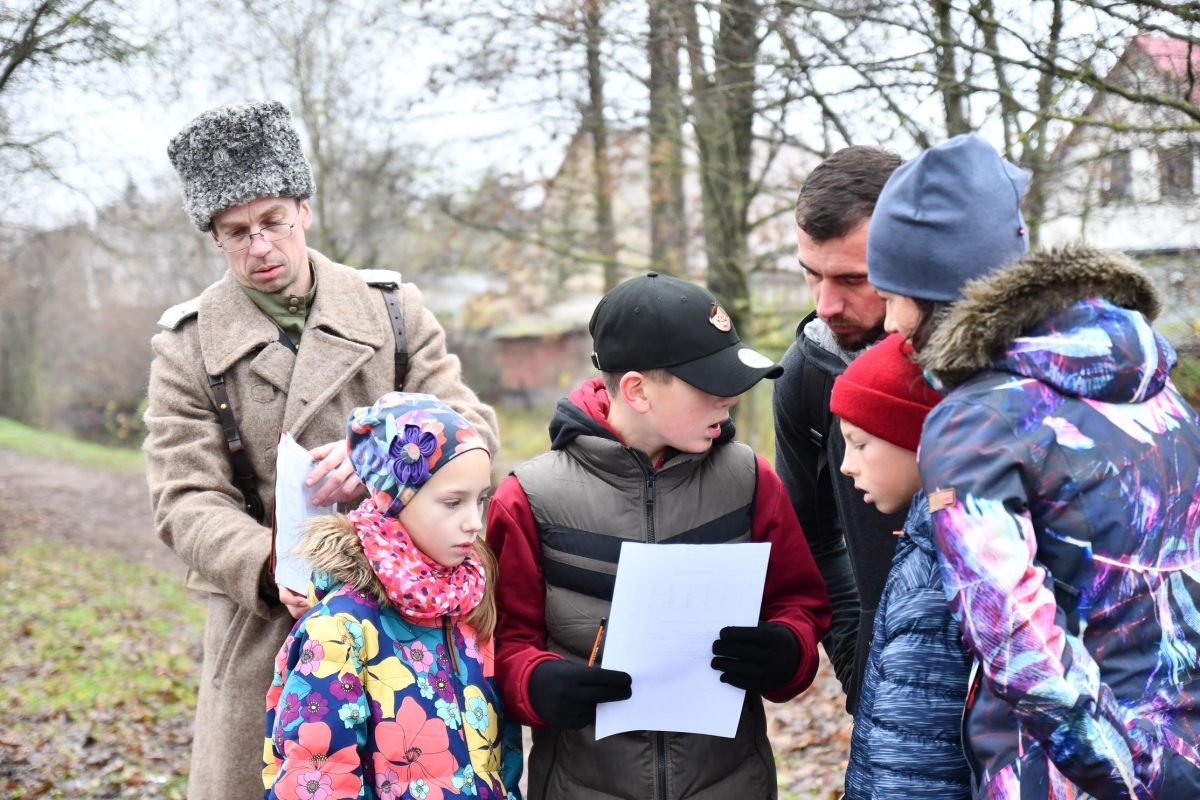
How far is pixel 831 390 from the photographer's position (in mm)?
2676

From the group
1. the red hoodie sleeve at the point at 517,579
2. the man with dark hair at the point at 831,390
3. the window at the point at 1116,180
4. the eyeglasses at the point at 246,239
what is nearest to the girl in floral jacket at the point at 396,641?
the red hoodie sleeve at the point at 517,579

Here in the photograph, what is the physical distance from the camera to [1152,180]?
586 cm

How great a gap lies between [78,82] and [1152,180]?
6092 mm

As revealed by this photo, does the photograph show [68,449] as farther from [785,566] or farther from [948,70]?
[785,566]

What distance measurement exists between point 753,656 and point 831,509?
699mm

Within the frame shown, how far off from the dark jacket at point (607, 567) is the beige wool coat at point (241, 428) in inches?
15.4

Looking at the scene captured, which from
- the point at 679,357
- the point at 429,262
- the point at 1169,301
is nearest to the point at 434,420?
the point at 679,357

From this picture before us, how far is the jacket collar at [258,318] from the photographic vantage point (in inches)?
110

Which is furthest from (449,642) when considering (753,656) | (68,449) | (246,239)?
(68,449)

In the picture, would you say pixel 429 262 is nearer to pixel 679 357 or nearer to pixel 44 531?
pixel 44 531

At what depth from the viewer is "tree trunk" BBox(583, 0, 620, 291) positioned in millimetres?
6885

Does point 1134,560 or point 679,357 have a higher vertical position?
point 679,357

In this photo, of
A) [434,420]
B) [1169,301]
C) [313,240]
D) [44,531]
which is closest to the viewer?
[434,420]

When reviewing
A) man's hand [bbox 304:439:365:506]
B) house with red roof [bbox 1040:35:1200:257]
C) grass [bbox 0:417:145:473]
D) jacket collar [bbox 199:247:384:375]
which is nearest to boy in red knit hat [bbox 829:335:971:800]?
Result: man's hand [bbox 304:439:365:506]
